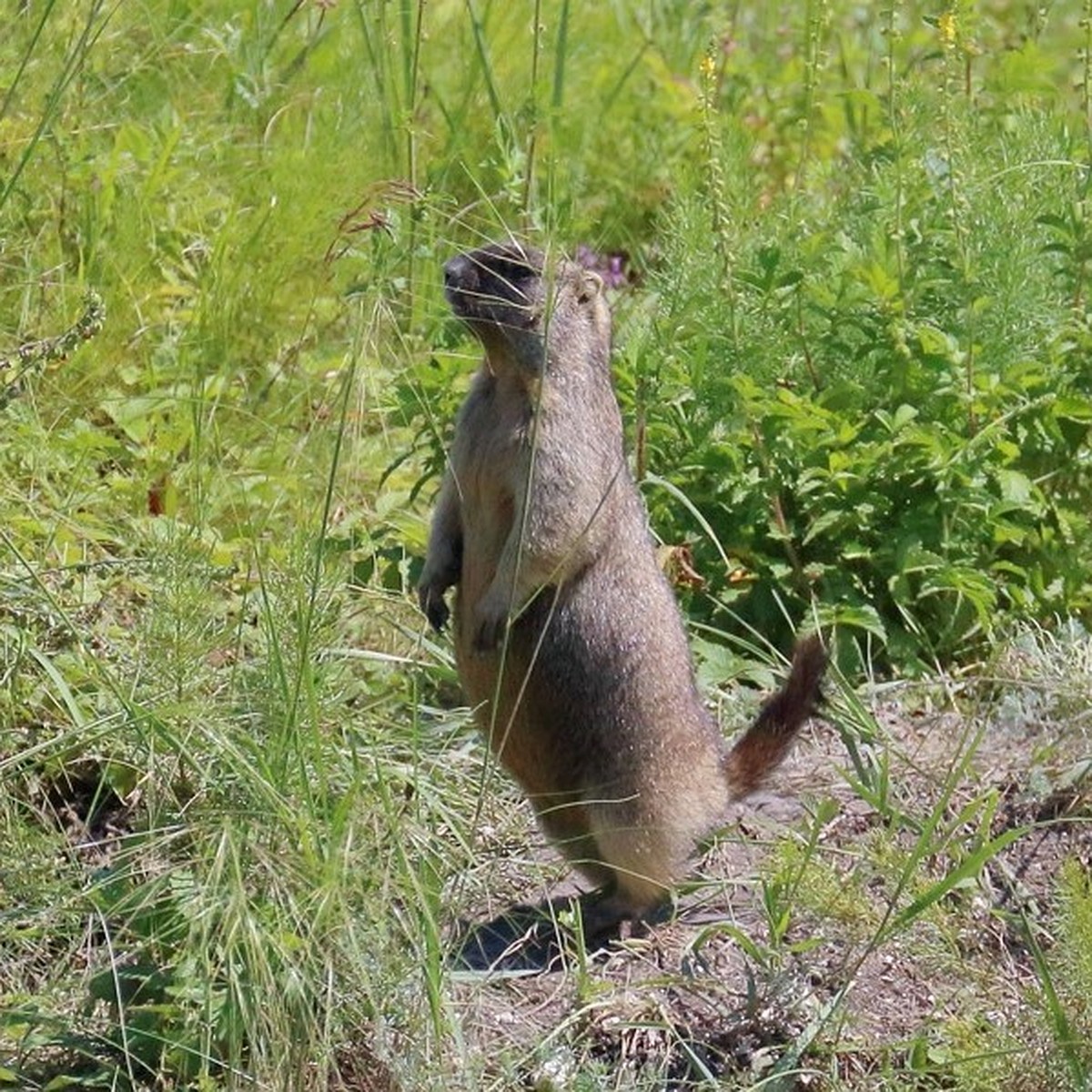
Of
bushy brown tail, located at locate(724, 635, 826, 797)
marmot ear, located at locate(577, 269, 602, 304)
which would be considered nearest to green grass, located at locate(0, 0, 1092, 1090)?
bushy brown tail, located at locate(724, 635, 826, 797)

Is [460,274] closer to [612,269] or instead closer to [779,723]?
[779,723]

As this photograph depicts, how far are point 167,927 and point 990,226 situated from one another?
2.91 m

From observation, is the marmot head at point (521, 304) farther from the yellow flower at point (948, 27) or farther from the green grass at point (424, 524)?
the yellow flower at point (948, 27)

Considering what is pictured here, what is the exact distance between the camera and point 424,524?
5.30 m

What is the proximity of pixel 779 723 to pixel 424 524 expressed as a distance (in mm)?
1241

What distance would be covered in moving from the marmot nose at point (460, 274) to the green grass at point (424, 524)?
17cm

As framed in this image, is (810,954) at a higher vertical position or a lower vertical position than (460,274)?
lower

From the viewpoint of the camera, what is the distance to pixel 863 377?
539 cm

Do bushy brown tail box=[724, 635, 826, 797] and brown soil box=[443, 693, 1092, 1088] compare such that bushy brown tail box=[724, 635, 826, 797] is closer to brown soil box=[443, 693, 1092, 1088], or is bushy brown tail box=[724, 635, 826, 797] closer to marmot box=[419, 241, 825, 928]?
marmot box=[419, 241, 825, 928]

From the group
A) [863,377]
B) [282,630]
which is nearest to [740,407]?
[863,377]

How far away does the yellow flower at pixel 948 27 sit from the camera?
4.99m

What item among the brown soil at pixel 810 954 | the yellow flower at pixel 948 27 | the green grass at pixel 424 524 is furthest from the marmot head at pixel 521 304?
the yellow flower at pixel 948 27

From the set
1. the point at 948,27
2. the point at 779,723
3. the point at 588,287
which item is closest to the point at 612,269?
the point at 948,27

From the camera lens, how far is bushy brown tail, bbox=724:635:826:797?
4340 millimetres
